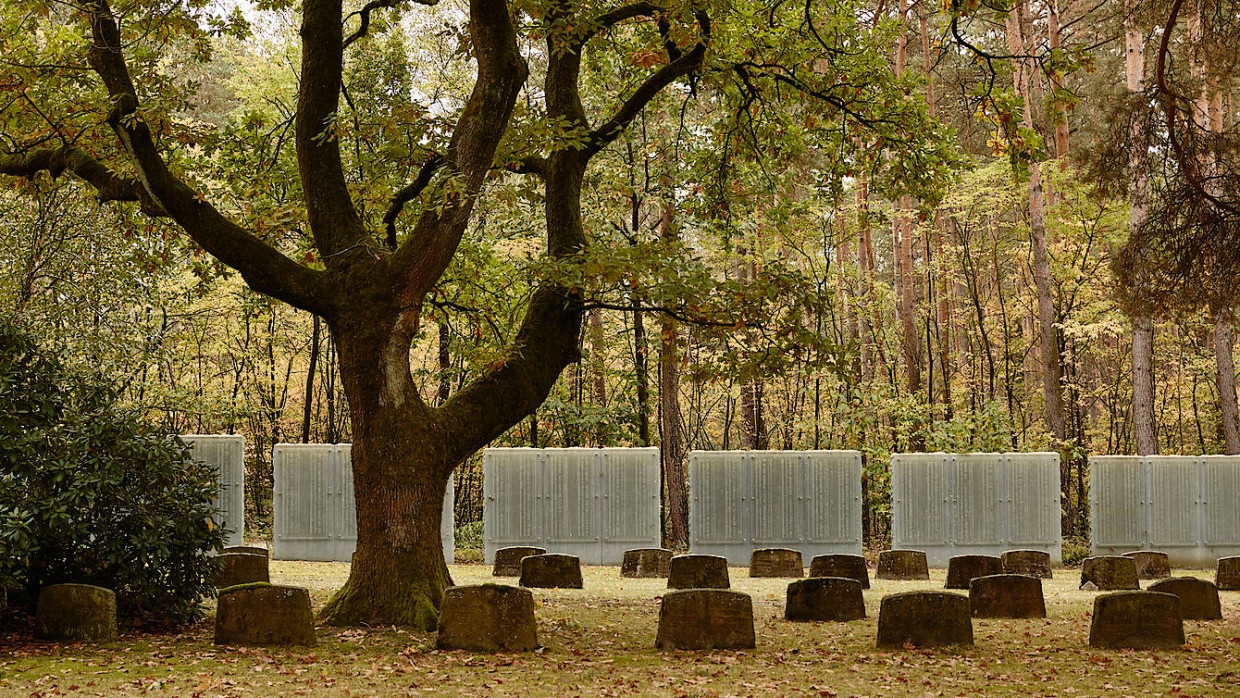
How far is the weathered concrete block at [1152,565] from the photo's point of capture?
56.7 feet

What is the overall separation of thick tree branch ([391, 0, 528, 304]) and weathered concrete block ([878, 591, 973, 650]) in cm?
516

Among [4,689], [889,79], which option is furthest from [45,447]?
[889,79]

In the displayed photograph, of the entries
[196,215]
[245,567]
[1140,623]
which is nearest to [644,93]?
[196,215]

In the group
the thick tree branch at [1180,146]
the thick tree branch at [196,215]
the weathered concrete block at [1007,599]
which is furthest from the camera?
the weathered concrete block at [1007,599]

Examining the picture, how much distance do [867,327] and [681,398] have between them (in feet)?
17.8

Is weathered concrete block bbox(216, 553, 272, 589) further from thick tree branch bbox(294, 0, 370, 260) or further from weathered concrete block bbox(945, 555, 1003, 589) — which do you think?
weathered concrete block bbox(945, 555, 1003, 589)

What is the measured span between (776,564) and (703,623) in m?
7.72

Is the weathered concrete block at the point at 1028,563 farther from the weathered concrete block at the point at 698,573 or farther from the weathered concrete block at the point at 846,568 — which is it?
the weathered concrete block at the point at 698,573

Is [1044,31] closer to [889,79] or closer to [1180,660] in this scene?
[889,79]

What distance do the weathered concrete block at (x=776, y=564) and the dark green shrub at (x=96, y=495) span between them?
8.86 m

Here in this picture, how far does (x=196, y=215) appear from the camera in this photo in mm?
11273

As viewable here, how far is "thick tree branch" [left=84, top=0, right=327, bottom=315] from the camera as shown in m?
11.1

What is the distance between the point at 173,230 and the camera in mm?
13844

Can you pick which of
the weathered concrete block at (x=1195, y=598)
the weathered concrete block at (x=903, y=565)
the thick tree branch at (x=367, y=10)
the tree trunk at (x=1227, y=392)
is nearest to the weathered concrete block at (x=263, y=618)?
the thick tree branch at (x=367, y=10)
